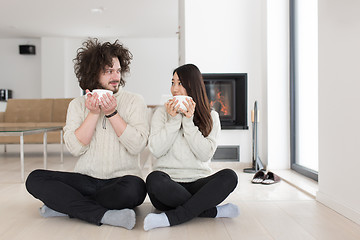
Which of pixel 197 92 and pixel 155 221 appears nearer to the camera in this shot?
pixel 155 221

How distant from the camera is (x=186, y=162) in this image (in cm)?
197

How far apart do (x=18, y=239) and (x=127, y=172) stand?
0.62 meters

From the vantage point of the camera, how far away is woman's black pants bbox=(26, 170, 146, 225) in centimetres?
180

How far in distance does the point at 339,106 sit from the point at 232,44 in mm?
2033

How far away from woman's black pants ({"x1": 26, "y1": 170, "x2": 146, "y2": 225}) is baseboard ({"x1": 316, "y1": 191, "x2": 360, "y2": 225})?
1.09m

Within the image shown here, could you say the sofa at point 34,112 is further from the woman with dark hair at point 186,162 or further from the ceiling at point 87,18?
the woman with dark hair at point 186,162

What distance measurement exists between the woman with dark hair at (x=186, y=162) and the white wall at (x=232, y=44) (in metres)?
1.98

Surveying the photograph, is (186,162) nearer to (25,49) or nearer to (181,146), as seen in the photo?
(181,146)

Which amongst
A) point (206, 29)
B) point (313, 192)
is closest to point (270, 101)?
point (206, 29)

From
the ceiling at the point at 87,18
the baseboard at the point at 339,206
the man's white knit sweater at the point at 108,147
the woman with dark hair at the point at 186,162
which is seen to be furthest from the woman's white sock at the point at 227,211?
the ceiling at the point at 87,18

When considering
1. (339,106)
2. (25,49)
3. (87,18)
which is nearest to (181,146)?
(339,106)

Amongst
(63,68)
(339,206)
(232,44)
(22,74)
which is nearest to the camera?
(339,206)

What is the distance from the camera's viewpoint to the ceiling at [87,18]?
678 cm

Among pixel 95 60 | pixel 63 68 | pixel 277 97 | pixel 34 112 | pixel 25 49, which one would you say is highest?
pixel 25 49
